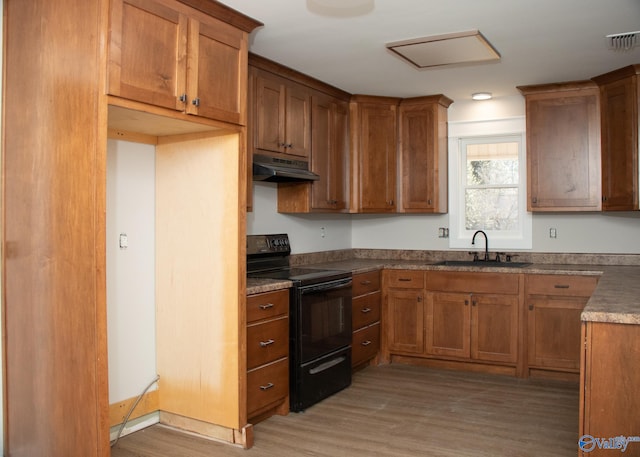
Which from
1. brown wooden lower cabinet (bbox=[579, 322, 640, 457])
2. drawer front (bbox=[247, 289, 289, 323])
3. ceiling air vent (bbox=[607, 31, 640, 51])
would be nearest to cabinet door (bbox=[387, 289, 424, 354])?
drawer front (bbox=[247, 289, 289, 323])

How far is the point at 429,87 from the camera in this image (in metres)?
4.72

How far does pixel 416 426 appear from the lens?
3.48m

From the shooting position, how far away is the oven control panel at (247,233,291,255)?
4.15 m

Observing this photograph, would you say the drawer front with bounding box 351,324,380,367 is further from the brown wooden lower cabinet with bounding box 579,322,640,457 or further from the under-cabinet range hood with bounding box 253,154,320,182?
the brown wooden lower cabinet with bounding box 579,322,640,457

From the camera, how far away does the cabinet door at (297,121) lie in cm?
417

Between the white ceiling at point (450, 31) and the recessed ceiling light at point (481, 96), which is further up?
the recessed ceiling light at point (481, 96)

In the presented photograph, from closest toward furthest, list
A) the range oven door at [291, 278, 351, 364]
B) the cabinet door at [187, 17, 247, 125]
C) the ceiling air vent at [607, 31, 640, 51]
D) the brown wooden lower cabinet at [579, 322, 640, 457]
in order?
the brown wooden lower cabinet at [579, 322, 640, 457] → the cabinet door at [187, 17, 247, 125] → the ceiling air vent at [607, 31, 640, 51] → the range oven door at [291, 278, 351, 364]

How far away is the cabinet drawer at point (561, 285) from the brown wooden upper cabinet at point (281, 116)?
2.06 meters

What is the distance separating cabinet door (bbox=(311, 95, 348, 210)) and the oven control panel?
0.37 meters

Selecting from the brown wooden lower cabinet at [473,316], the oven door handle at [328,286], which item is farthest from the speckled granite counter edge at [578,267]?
the oven door handle at [328,286]

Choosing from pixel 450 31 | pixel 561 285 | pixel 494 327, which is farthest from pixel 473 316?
Result: pixel 450 31

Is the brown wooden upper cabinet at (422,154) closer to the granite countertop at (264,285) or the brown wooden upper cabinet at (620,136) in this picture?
the brown wooden upper cabinet at (620,136)

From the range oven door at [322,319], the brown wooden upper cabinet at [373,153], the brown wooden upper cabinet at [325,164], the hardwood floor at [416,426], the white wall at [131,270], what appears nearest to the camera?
the hardwood floor at [416,426]

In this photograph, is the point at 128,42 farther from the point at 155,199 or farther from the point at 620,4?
the point at 620,4
